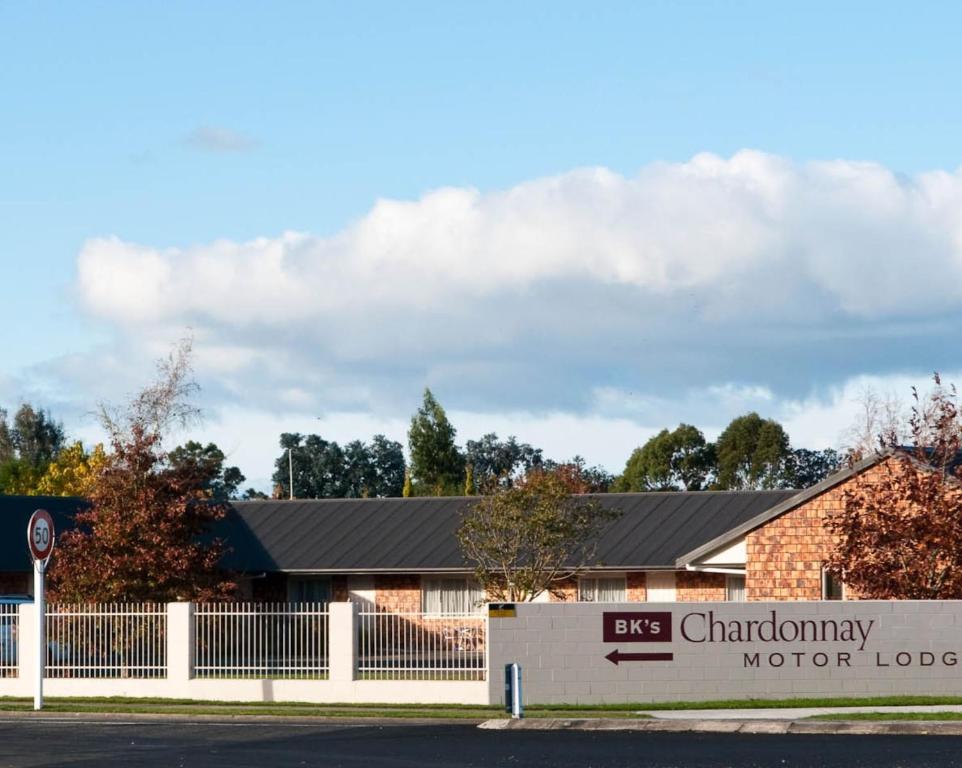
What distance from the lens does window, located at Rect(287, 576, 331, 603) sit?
5316 centimetres

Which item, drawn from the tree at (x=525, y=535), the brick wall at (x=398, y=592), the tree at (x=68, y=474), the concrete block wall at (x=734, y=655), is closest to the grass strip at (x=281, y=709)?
the concrete block wall at (x=734, y=655)

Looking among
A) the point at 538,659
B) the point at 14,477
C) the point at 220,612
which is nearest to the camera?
the point at 538,659

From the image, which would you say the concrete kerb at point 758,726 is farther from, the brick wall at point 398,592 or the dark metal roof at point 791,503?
the brick wall at point 398,592

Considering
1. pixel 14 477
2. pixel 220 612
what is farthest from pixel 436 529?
pixel 14 477

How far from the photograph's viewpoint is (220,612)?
32.3 meters

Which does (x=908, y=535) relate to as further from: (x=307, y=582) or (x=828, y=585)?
(x=307, y=582)

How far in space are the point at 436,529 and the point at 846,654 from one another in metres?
24.5

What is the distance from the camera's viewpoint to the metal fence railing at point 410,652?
3077cm

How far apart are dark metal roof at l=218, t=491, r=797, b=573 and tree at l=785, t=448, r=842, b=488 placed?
55.2 m

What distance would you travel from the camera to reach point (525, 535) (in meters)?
44.0

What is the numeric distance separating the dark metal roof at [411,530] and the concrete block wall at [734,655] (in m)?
18.1

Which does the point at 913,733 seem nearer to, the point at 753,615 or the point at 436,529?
the point at 753,615

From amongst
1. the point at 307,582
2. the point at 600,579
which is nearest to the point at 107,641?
the point at 600,579

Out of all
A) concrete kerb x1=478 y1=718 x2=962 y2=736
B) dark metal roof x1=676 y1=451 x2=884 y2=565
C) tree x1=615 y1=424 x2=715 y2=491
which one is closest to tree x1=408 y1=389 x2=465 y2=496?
tree x1=615 y1=424 x2=715 y2=491
